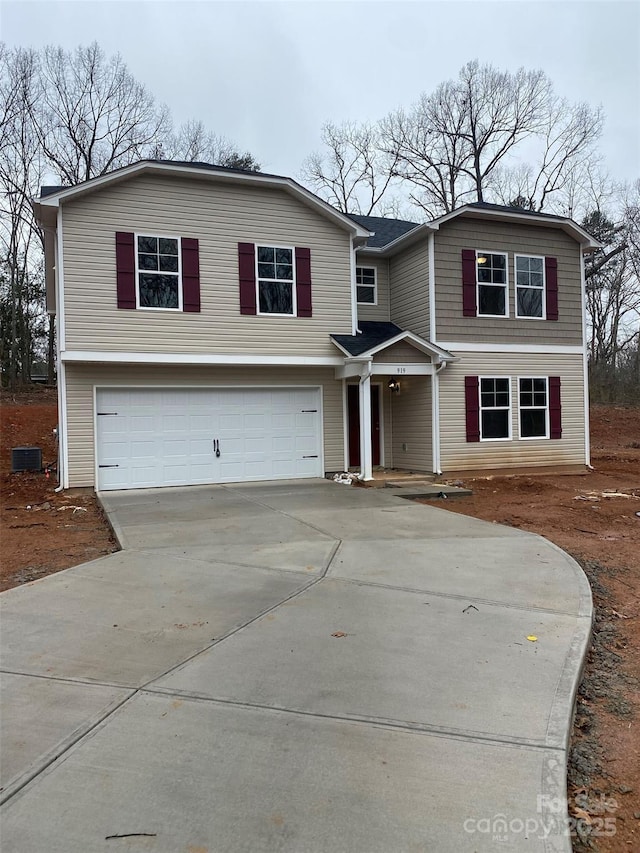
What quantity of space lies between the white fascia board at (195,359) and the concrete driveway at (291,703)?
20.0ft

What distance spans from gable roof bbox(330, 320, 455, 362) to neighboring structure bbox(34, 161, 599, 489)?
65mm

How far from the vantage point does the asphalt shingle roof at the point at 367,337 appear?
40.0ft

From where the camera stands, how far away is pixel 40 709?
2963 millimetres

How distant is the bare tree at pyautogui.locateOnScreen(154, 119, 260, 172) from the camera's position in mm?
27219

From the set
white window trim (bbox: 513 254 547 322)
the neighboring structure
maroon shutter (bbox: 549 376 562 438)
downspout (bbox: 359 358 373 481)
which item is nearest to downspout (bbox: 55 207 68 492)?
the neighboring structure

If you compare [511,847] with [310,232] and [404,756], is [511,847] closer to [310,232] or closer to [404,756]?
[404,756]

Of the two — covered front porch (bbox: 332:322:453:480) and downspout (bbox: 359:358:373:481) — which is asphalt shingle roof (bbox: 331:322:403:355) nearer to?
covered front porch (bbox: 332:322:453:480)

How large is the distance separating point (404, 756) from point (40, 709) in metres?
1.86

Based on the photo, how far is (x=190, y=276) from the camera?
11.6 metres

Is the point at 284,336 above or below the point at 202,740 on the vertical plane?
above

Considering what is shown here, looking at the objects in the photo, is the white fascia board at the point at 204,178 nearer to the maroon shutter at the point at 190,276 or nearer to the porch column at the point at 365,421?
the maroon shutter at the point at 190,276

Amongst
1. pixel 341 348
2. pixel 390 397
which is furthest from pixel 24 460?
pixel 390 397

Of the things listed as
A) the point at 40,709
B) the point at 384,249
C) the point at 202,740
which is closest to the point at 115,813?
the point at 202,740

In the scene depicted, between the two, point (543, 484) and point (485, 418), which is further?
point (485, 418)
